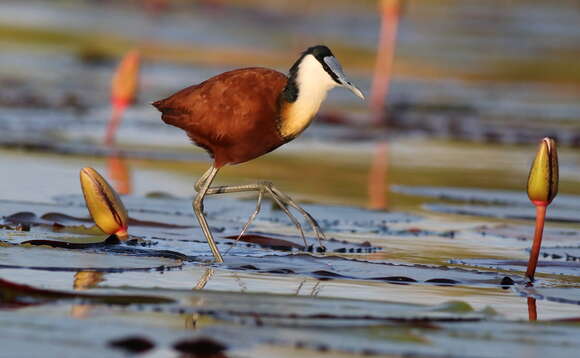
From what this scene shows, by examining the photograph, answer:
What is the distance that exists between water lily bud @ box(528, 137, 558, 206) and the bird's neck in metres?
1.09

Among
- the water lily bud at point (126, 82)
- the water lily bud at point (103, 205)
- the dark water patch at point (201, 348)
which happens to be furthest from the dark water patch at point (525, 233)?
the water lily bud at point (126, 82)

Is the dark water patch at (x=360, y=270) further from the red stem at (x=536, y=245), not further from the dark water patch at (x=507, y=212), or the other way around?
the dark water patch at (x=507, y=212)

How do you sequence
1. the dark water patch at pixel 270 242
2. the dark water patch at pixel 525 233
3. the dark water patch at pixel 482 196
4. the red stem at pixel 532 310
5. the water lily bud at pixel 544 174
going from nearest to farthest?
the red stem at pixel 532 310 < the water lily bud at pixel 544 174 < the dark water patch at pixel 270 242 < the dark water patch at pixel 525 233 < the dark water patch at pixel 482 196

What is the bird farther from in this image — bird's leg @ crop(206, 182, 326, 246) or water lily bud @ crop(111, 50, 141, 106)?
water lily bud @ crop(111, 50, 141, 106)

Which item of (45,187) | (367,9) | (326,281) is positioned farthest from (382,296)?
(367,9)

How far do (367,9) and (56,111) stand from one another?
22541 mm

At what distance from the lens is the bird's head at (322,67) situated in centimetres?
635

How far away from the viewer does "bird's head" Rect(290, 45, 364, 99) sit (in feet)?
20.8

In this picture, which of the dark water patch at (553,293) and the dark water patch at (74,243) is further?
the dark water patch at (74,243)

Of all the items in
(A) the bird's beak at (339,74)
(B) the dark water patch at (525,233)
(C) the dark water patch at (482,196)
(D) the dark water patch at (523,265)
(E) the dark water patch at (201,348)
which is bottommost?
(E) the dark water patch at (201,348)

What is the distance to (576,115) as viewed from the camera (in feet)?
60.9

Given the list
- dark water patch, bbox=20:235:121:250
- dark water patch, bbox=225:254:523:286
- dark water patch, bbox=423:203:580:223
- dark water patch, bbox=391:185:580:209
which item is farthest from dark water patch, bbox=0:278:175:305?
dark water patch, bbox=391:185:580:209

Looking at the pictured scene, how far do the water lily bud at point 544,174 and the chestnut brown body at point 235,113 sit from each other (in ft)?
4.27

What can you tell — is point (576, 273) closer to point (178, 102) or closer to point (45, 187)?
point (178, 102)
